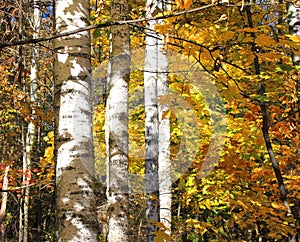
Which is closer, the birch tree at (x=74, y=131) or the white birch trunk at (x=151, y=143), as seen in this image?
the birch tree at (x=74, y=131)

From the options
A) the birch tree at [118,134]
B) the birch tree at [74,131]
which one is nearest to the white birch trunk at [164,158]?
the birch tree at [118,134]

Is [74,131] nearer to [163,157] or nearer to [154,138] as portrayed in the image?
A: [154,138]

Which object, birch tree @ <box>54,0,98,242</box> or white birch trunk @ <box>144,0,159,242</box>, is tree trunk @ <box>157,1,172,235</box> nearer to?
white birch trunk @ <box>144,0,159,242</box>

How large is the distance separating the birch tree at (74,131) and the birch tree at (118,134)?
187 centimetres

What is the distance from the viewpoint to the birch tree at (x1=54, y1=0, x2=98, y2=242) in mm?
1509

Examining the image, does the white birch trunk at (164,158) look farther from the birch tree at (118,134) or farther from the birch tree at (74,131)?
the birch tree at (74,131)

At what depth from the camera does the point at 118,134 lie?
360 cm

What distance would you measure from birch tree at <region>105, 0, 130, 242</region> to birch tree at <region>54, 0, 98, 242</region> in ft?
6.15

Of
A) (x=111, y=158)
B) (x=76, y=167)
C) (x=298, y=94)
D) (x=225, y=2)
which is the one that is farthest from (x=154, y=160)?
(x=225, y=2)

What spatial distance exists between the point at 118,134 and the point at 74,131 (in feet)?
6.58

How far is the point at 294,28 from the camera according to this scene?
9.02ft

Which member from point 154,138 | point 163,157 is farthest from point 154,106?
point 163,157

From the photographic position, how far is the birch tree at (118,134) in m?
3.50

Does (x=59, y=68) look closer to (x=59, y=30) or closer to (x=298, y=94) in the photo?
(x=59, y=30)
